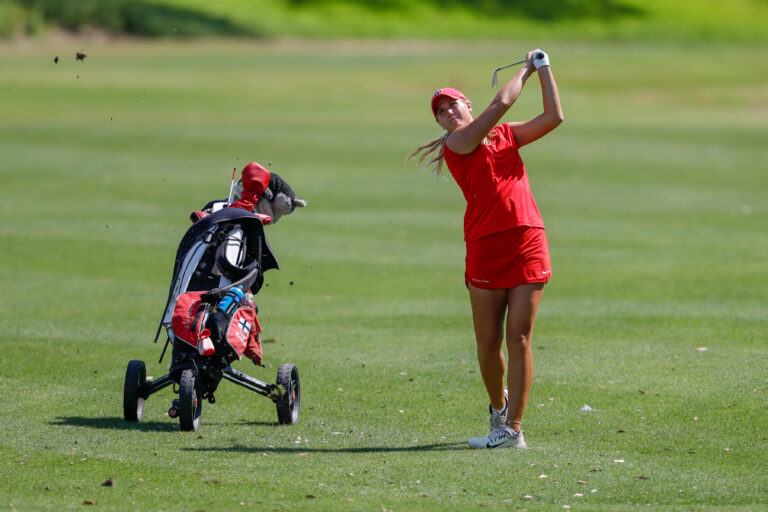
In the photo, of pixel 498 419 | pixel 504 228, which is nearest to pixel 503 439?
pixel 498 419

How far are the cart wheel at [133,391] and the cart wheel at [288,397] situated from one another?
0.96m

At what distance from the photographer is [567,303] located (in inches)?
492

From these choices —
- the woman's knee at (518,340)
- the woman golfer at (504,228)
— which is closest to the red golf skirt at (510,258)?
the woman golfer at (504,228)

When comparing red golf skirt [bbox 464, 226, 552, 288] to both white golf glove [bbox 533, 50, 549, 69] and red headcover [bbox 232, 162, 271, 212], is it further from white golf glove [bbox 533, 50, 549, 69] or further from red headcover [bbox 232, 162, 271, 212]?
red headcover [bbox 232, 162, 271, 212]

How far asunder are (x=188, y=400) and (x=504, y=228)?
2.33m

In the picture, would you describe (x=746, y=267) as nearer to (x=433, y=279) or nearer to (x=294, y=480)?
(x=433, y=279)

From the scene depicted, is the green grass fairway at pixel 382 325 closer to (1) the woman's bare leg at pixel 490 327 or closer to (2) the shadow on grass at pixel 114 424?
(2) the shadow on grass at pixel 114 424

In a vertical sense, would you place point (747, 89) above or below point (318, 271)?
above

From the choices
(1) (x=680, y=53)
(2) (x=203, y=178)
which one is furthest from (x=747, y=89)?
(2) (x=203, y=178)

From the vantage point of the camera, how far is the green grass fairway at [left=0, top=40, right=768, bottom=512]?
6.41m

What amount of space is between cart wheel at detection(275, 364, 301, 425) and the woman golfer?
132cm

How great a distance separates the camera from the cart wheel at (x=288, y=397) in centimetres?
771

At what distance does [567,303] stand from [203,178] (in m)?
13.3

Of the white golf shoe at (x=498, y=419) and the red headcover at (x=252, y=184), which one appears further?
the red headcover at (x=252, y=184)
